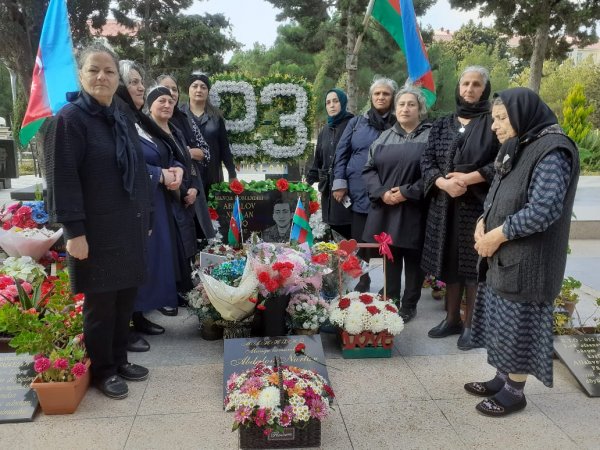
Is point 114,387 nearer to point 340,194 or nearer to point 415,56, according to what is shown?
point 340,194

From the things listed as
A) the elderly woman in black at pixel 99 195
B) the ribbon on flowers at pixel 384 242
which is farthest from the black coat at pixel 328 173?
the elderly woman in black at pixel 99 195

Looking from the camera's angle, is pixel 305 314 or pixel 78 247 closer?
pixel 78 247

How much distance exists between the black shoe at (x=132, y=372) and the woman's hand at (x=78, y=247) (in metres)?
0.87

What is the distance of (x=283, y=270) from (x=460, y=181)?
4.13ft

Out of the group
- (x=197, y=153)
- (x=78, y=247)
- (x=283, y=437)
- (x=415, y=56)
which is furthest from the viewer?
(x=415, y=56)

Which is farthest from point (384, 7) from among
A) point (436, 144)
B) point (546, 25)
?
point (546, 25)

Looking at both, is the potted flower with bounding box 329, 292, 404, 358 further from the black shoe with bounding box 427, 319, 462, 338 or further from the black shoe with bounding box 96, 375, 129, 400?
the black shoe with bounding box 96, 375, 129, 400

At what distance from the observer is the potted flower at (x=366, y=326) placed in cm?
327

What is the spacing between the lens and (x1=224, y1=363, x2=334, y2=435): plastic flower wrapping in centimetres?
218

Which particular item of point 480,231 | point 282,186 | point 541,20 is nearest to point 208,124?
point 282,186

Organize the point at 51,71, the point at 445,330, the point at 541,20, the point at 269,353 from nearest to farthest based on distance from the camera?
the point at 269,353 < the point at 445,330 < the point at 51,71 < the point at 541,20

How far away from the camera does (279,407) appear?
7.24ft

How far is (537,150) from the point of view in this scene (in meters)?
2.33

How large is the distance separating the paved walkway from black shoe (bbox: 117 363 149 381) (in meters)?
0.06
